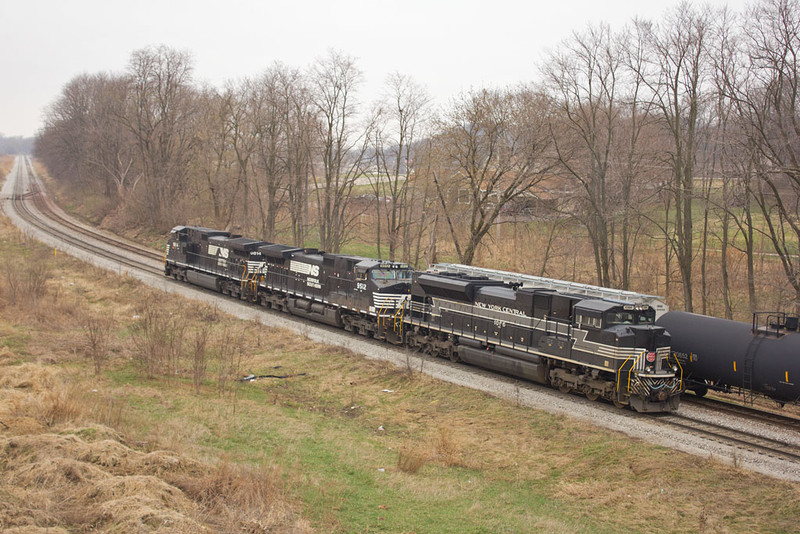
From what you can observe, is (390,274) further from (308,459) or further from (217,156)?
(217,156)

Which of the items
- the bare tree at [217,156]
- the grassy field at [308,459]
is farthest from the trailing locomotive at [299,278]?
the bare tree at [217,156]

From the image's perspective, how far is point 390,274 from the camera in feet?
83.3

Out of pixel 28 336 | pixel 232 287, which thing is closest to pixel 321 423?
pixel 28 336

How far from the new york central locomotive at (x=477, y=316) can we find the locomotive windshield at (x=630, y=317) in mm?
28

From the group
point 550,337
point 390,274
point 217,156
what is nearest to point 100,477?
point 550,337

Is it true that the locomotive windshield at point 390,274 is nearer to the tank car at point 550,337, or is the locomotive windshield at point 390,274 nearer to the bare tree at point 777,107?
the tank car at point 550,337

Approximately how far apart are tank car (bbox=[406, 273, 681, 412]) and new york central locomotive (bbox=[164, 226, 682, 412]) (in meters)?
0.03

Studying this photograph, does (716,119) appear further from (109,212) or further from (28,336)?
(109,212)

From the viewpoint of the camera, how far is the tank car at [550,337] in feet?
54.7

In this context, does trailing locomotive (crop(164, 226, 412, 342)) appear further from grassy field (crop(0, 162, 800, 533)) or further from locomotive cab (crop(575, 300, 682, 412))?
locomotive cab (crop(575, 300, 682, 412))

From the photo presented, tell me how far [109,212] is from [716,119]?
5516 centimetres

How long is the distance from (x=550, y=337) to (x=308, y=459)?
923cm

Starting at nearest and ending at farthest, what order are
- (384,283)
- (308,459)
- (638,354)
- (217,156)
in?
(308,459) < (638,354) < (384,283) < (217,156)

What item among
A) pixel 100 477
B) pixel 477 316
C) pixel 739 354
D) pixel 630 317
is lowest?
pixel 100 477
